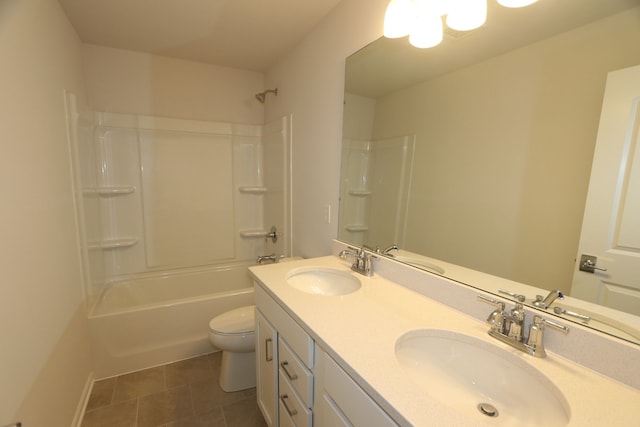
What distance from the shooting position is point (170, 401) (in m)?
1.72

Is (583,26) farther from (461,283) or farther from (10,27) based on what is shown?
(10,27)

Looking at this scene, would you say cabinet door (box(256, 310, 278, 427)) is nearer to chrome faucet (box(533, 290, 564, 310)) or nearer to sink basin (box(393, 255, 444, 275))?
sink basin (box(393, 255, 444, 275))

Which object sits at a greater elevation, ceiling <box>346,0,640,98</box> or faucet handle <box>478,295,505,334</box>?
ceiling <box>346,0,640,98</box>

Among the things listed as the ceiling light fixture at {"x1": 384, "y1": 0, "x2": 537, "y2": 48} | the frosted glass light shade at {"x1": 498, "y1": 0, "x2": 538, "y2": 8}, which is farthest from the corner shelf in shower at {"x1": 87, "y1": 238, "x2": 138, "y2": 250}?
the frosted glass light shade at {"x1": 498, "y1": 0, "x2": 538, "y2": 8}

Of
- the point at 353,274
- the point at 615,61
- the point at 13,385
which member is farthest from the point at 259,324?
the point at 615,61

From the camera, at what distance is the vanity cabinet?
730 millimetres

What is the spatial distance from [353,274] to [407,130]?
2.51ft

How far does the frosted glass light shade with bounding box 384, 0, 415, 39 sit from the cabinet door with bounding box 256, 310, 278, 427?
143cm

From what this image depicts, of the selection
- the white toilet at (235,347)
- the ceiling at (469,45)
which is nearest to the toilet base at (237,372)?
the white toilet at (235,347)

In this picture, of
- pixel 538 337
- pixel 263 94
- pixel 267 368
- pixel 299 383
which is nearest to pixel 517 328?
pixel 538 337

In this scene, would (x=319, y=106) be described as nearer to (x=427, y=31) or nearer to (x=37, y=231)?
(x=427, y=31)

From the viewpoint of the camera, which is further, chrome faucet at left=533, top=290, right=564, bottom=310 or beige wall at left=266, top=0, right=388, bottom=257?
beige wall at left=266, top=0, right=388, bottom=257

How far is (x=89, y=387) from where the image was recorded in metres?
1.78

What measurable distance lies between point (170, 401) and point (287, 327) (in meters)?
1.26
